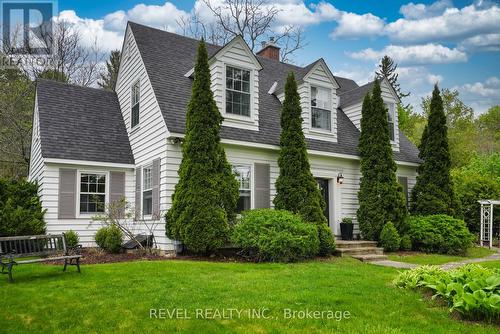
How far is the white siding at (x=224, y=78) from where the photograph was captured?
39.9ft

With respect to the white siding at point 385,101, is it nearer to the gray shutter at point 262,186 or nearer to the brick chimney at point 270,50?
the brick chimney at point 270,50

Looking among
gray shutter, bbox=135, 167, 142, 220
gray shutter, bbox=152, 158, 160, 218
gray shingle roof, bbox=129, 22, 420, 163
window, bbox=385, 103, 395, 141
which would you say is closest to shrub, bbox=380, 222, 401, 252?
gray shingle roof, bbox=129, 22, 420, 163

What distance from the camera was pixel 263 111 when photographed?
1398cm

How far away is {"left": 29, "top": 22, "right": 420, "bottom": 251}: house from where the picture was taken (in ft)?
39.4

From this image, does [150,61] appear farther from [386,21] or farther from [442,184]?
[386,21]

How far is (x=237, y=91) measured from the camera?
12.5m

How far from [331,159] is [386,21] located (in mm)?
9716

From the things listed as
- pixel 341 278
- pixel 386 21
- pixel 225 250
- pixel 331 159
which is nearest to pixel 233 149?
pixel 225 250

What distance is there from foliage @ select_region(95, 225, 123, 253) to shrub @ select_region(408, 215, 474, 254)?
885cm

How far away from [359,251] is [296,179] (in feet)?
8.96

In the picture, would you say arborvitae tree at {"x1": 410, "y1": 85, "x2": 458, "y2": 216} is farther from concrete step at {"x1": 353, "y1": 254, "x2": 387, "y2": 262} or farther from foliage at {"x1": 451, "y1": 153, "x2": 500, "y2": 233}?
concrete step at {"x1": 353, "y1": 254, "x2": 387, "y2": 262}

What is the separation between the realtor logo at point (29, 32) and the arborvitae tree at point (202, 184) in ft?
54.5

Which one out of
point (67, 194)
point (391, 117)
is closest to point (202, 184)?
point (67, 194)

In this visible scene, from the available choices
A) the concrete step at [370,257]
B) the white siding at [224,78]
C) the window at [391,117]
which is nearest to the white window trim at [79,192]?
the white siding at [224,78]
